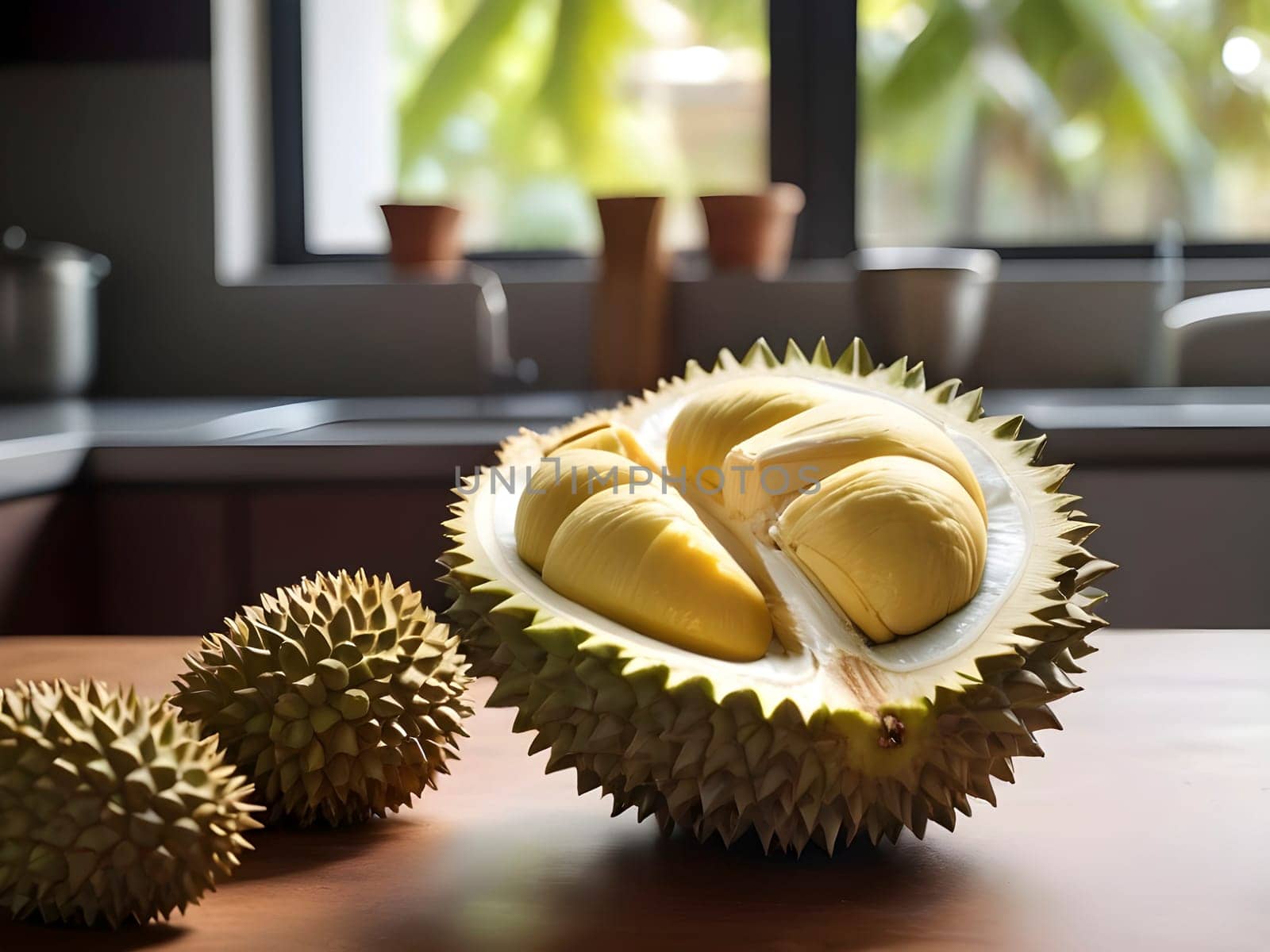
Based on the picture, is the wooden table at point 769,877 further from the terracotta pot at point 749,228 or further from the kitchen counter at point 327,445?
the terracotta pot at point 749,228

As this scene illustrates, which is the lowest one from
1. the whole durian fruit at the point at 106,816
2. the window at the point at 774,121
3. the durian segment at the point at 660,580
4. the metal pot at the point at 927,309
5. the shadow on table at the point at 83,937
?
the shadow on table at the point at 83,937

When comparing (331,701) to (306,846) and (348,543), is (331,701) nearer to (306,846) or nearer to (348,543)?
(306,846)

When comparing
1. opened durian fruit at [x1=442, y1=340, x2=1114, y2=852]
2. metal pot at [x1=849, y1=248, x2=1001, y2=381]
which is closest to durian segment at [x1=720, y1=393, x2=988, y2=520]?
opened durian fruit at [x1=442, y1=340, x2=1114, y2=852]

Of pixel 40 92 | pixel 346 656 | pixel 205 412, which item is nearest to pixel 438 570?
pixel 205 412

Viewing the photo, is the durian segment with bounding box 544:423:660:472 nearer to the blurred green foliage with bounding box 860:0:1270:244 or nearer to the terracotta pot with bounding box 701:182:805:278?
the terracotta pot with bounding box 701:182:805:278

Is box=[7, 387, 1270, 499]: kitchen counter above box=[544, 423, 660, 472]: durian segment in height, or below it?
below

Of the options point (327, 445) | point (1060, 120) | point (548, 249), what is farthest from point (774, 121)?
point (327, 445)

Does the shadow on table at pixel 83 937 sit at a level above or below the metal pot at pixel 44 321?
below

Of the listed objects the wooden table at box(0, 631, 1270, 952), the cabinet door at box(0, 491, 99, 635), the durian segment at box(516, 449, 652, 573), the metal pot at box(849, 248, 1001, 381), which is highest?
the metal pot at box(849, 248, 1001, 381)

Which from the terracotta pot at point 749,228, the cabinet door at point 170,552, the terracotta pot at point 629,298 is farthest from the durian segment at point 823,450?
the terracotta pot at point 749,228
